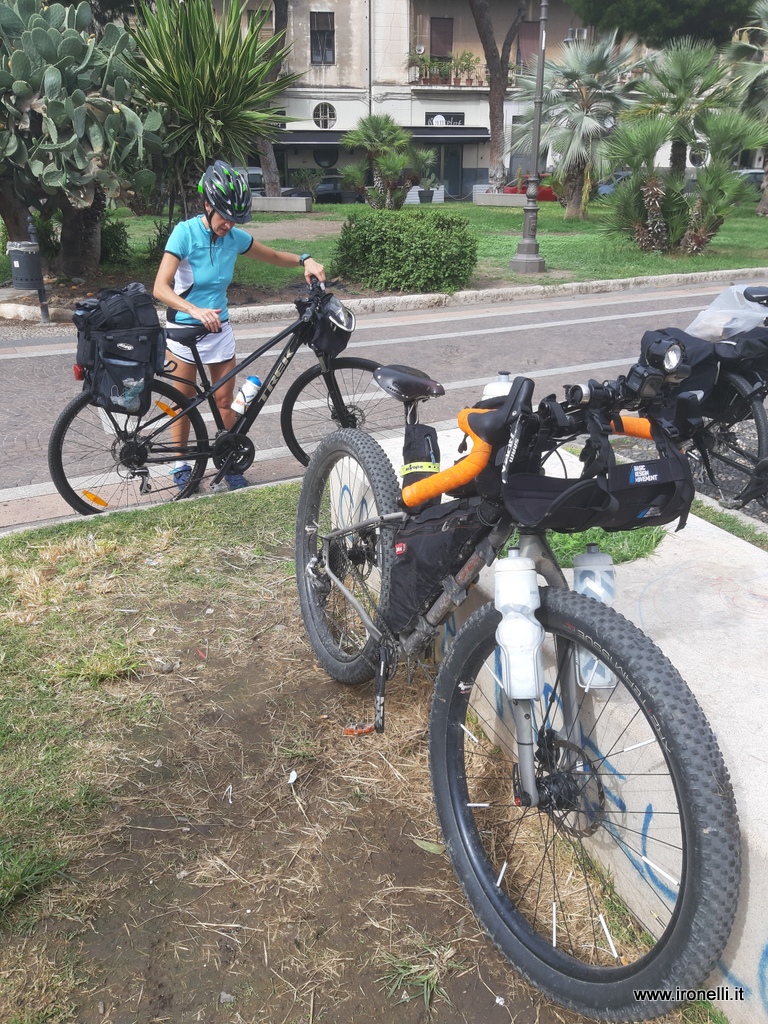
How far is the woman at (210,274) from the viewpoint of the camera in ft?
15.4

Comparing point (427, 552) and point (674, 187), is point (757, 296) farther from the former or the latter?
point (674, 187)

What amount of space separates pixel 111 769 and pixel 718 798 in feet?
6.50

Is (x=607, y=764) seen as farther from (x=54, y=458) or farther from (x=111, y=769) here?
(x=54, y=458)

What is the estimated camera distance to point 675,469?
1967 mm

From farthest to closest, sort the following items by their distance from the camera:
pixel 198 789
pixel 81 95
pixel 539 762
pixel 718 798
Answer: pixel 81 95
pixel 198 789
pixel 539 762
pixel 718 798

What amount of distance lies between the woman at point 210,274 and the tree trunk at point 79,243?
7781 millimetres

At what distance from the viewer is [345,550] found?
130 inches

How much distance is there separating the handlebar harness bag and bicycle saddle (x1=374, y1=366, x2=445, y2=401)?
2.69 feet

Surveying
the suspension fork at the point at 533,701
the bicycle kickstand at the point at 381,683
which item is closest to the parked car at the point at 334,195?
the bicycle kickstand at the point at 381,683

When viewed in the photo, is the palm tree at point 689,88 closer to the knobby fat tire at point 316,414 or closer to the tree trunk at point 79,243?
the tree trunk at point 79,243

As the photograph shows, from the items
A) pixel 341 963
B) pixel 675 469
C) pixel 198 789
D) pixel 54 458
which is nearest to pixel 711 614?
pixel 675 469

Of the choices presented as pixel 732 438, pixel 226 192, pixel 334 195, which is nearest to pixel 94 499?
pixel 226 192

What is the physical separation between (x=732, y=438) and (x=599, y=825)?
3.41 meters

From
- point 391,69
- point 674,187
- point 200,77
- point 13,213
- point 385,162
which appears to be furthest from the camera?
point 391,69
